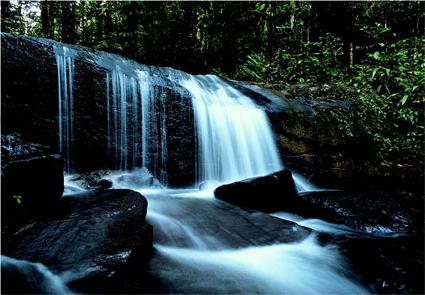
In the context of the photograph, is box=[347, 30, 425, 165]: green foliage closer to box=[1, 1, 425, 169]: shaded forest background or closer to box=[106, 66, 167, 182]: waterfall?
box=[1, 1, 425, 169]: shaded forest background

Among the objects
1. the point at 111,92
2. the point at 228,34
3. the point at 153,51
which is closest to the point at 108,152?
the point at 111,92

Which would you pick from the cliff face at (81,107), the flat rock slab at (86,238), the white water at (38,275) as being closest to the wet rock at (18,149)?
the cliff face at (81,107)

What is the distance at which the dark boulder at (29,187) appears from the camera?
→ 11.5 feet

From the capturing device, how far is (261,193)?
19.0 ft

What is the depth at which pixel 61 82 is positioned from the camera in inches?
237

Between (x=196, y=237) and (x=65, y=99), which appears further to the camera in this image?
(x=65, y=99)

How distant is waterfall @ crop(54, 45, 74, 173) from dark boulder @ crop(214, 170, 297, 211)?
2.93 m

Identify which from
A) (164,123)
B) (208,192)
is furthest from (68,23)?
(208,192)

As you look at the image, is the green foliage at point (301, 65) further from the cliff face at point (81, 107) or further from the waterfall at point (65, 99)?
the waterfall at point (65, 99)

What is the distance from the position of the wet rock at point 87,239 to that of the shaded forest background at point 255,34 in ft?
26.3

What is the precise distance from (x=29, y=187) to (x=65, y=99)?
2737mm

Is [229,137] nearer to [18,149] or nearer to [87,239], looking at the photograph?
[18,149]

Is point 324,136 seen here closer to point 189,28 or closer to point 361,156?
point 361,156

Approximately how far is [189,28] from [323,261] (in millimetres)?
12075
